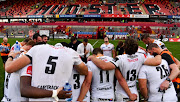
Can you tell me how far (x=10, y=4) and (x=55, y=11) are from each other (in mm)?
19655

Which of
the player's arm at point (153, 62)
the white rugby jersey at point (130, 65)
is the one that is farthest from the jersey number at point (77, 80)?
the player's arm at point (153, 62)

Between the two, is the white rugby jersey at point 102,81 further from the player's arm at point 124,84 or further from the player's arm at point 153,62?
the player's arm at point 153,62

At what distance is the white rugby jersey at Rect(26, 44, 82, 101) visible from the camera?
7.57ft

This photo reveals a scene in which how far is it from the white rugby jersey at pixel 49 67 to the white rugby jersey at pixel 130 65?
43.7 inches

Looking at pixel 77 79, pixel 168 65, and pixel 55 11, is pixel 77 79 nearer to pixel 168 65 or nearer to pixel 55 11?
pixel 168 65

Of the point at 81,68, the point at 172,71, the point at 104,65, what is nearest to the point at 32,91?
the point at 81,68

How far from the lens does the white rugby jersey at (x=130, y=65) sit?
3.18 m

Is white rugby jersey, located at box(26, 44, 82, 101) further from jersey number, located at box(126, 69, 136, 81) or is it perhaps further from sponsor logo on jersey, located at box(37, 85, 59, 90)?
jersey number, located at box(126, 69, 136, 81)

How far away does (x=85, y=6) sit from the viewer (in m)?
49.5

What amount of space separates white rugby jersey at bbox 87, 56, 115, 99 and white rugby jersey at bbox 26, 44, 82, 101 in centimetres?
87

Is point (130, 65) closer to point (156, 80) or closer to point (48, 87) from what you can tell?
point (156, 80)

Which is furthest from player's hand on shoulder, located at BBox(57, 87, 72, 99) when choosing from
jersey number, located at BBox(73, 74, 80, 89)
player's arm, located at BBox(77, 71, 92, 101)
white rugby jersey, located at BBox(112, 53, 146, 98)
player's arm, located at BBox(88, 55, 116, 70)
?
white rugby jersey, located at BBox(112, 53, 146, 98)

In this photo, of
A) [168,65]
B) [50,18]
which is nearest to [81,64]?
[168,65]

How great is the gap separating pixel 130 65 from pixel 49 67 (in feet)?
5.22
